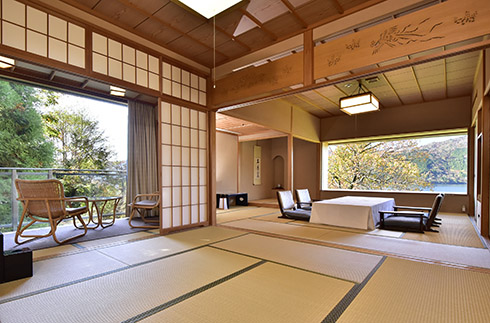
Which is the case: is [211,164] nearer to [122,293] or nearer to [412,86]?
[122,293]

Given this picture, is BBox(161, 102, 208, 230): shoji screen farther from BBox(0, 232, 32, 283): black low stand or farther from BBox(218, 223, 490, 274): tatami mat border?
BBox(0, 232, 32, 283): black low stand

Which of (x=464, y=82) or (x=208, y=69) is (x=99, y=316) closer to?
(x=208, y=69)

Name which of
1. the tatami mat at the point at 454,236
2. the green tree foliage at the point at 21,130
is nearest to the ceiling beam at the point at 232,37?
the tatami mat at the point at 454,236

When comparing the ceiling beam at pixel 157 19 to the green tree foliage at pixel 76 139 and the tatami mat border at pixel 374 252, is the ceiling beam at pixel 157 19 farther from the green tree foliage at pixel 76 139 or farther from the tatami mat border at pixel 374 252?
the green tree foliage at pixel 76 139

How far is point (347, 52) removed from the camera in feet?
9.57

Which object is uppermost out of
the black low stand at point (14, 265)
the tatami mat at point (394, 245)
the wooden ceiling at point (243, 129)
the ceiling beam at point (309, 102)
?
the ceiling beam at point (309, 102)

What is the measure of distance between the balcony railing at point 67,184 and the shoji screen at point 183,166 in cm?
238

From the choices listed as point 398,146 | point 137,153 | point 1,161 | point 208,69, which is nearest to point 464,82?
point 398,146

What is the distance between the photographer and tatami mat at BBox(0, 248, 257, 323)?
1577 millimetres

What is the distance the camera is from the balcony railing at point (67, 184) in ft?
13.7

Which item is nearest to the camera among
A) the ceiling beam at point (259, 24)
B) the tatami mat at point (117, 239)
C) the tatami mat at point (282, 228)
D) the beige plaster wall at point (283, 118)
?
the ceiling beam at point (259, 24)

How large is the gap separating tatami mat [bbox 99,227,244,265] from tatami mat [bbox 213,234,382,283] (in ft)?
1.17

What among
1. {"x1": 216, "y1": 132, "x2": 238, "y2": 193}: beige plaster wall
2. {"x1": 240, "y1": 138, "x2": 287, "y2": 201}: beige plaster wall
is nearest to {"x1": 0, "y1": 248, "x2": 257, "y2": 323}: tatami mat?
{"x1": 216, "y1": 132, "x2": 238, "y2": 193}: beige plaster wall

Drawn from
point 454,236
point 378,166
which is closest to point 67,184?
point 454,236
